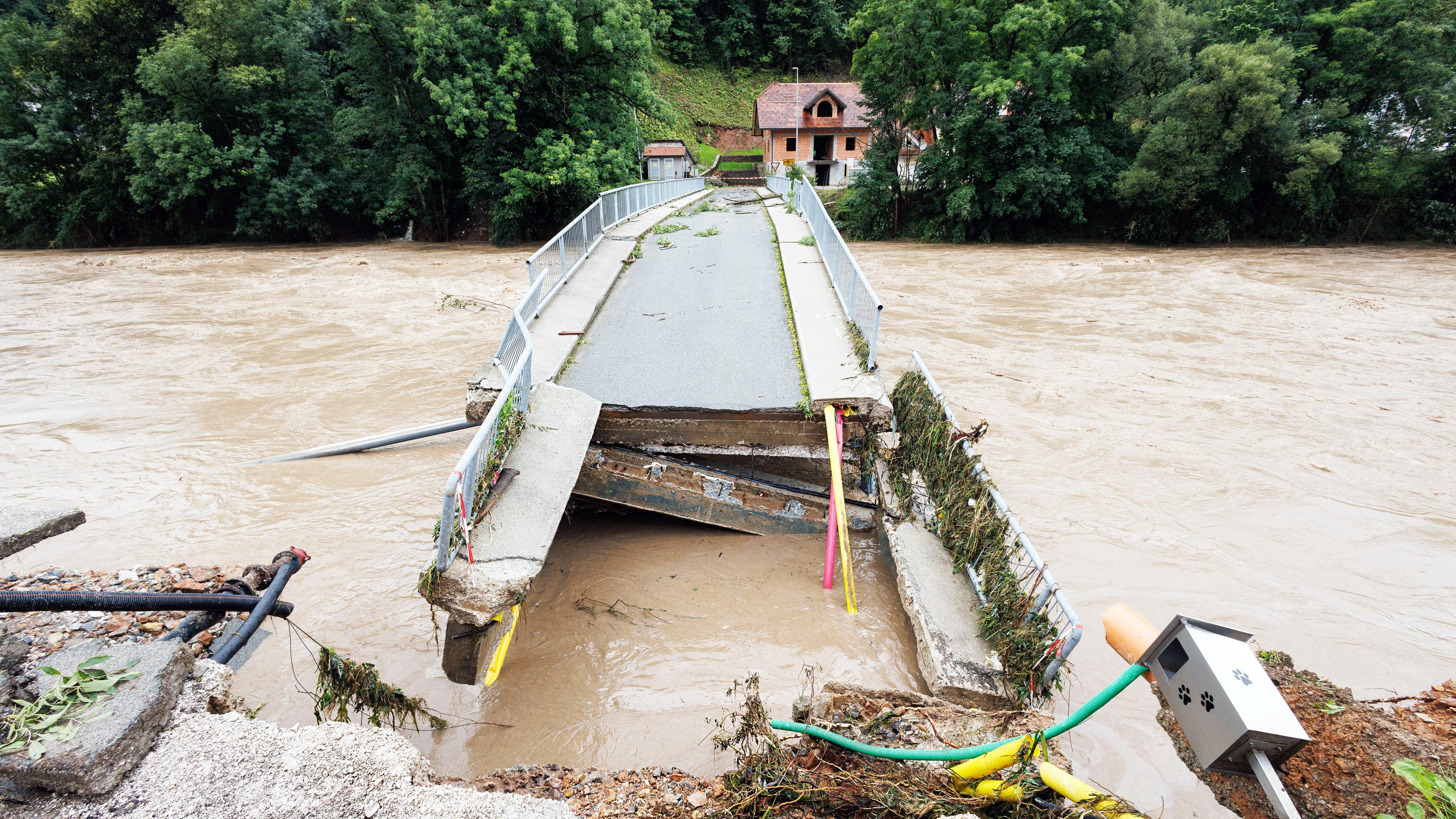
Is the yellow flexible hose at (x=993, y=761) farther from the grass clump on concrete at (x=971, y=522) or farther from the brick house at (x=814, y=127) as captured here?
the brick house at (x=814, y=127)

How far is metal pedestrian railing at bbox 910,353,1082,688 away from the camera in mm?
4070

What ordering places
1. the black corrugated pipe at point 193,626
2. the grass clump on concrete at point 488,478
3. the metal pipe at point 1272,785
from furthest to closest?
the grass clump on concrete at point 488,478
the black corrugated pipe at point 193,626
the metal pipe at point 1272,785

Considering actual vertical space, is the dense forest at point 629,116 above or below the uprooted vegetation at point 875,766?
above

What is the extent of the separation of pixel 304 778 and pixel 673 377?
219 inches

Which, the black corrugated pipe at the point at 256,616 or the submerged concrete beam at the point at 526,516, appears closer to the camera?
the black corrugated pipe at the point at 256,616

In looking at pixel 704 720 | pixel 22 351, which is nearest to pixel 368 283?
pixel 22 351

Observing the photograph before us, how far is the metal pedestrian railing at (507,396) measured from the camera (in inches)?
171

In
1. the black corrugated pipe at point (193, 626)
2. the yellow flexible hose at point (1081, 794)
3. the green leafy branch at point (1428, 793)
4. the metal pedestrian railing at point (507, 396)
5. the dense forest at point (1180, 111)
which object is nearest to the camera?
the green leafy branch at point (1428, 793)

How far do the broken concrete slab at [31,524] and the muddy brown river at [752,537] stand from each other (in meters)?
2.54

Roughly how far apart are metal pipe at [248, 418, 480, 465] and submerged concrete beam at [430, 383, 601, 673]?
2.99 metres

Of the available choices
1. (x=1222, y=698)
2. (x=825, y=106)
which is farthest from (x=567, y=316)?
(x=825, y=106)

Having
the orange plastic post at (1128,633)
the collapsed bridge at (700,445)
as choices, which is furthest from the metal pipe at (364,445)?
the orange plastic post at (1128,633)

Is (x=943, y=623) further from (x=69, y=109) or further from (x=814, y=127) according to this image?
(x=814, y=127)

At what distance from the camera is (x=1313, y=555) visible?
22.9 ft
